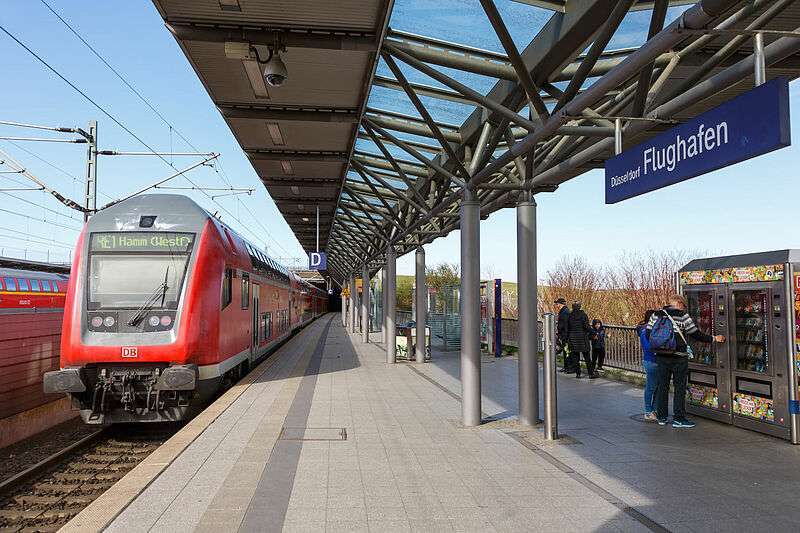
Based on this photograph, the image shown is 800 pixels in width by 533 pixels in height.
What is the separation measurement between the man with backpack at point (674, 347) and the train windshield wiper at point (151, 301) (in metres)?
6.52

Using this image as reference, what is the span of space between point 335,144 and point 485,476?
19.8 feet

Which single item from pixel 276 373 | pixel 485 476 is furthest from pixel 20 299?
pixel 485 476

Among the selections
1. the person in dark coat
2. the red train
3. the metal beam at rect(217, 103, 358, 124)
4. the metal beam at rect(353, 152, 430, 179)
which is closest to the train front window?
the red train

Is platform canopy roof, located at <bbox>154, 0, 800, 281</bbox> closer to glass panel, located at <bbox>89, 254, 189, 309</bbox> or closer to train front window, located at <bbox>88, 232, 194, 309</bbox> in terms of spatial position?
train front window, located at <bbox>88, 232, 194, 309</bbox>

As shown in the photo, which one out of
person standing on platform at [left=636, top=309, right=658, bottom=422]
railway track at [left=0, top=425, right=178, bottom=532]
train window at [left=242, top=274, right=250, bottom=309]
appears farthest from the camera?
train window at [left=242, top=274, right=250, bottom=309]

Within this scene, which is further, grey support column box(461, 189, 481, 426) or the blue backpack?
grey support column box(461, 189, 481, 426)

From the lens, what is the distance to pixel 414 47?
6.73m

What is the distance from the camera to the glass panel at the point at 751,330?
7.63 m

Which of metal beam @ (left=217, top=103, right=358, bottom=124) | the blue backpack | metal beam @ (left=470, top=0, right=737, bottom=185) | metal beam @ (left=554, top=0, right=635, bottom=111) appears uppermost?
metal beam @ (left=217, top=103, right=358, bottom=124)

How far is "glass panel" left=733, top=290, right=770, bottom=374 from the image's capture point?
7629 mm

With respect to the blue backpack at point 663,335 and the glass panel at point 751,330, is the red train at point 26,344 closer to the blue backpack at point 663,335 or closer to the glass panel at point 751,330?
the blue backpack at point 663,335

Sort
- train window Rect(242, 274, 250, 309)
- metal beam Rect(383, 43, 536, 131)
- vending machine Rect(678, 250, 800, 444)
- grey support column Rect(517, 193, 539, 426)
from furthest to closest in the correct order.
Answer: train window Rect(242, 274, 250, 309) → grey support column Rect(517, 193, 539, 426) → vending machine Rect(678, 250, 800, 444) → metal beam Rect(383, 43, 536, 131)

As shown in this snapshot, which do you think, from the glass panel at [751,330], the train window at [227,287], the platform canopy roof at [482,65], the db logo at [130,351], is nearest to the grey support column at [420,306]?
the train window at [227,287]

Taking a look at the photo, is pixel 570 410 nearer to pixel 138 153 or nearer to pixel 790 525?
pixel 790 525
